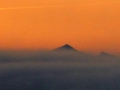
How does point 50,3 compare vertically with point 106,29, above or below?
above

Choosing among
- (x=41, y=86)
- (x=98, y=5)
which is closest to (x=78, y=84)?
(x=41, y=86)

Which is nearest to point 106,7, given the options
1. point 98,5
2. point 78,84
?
point 98,5

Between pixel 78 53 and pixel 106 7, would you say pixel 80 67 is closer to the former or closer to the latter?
pixel 78 53

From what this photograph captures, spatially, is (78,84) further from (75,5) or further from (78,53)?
(75,5)

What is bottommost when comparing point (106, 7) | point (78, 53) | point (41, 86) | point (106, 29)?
point (41, 86)

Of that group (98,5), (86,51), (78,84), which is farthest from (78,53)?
(98,5)

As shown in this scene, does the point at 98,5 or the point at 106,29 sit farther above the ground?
the point at 98,5

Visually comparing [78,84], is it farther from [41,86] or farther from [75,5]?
[75,5]
